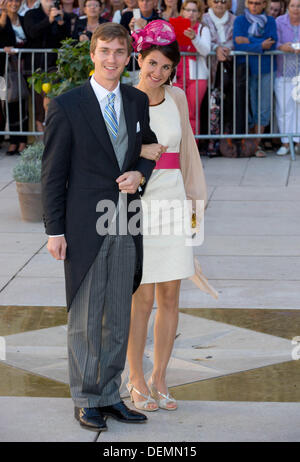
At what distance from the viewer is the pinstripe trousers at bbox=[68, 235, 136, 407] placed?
4.41m

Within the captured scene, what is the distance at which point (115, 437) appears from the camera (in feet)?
14.3

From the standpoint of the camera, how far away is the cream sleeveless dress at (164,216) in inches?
185

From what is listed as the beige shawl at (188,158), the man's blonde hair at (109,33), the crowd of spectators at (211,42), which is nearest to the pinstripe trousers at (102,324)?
the beige shawl at (188,158)

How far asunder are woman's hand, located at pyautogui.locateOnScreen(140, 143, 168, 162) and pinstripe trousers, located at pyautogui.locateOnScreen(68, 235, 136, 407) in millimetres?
413

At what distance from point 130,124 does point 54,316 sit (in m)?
2.24

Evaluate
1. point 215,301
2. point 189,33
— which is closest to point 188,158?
point 215,301

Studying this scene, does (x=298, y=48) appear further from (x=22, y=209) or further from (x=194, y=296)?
(x=194, y=296)

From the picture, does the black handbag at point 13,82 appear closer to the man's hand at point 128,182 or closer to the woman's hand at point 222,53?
the woman's hand at point 222,53

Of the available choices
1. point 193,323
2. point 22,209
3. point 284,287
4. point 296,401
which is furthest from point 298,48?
point 296,401

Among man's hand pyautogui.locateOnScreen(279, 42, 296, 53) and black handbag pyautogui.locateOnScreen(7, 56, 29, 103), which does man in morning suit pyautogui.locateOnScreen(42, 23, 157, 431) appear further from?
black handbag pyautogui.locateOnScreen(7, 56, 29, 103)

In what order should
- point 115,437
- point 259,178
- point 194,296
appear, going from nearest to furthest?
point 115,437 < point 194,296 < point 259,178

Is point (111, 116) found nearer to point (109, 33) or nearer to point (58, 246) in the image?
point (109, 33)

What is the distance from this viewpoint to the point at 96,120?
427cm

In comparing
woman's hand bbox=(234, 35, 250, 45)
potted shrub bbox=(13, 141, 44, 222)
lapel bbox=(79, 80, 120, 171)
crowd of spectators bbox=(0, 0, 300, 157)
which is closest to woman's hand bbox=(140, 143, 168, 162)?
lapel bbox=(79, 80, 120, 171)
